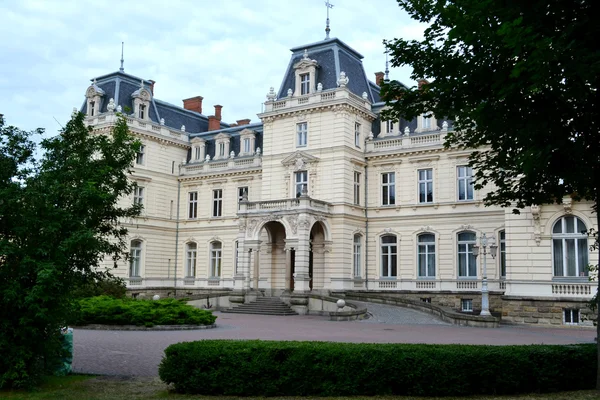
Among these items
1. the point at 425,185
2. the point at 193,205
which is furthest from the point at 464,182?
the point at 193,205

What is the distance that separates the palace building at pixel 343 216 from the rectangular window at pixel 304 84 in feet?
0.30

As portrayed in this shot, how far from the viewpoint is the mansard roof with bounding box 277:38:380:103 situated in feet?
126

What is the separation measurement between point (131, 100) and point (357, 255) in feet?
69.0

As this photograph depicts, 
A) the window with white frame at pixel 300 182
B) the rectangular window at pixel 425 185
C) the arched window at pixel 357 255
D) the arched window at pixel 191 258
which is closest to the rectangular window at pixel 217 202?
the arched window at pixel 191 258

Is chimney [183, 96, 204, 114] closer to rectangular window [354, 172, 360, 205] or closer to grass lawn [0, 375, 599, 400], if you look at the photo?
rectangular window [354, 172, 360, 205]

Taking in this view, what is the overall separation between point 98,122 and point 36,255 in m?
34.6

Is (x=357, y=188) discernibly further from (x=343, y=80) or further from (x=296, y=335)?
(x=296, y=335)

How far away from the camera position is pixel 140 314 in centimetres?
2312

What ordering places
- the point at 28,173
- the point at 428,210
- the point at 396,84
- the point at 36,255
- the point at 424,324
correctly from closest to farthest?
the point at 36,255
the point at 28,173
the point at 396,84
the point at 424,324
the point at 428,210

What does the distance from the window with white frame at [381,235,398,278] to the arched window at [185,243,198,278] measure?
1543 centimetres

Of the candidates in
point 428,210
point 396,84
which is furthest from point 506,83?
point 428,210

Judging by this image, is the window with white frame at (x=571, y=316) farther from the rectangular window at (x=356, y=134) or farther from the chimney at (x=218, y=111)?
the chimney at (x=218, y=111)

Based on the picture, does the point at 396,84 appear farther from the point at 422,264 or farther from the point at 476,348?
the point at 422,264

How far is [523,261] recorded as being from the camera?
2866 centimetres
